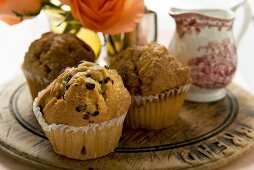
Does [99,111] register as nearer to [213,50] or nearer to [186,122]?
[186,122]

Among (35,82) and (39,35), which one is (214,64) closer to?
(35,82)

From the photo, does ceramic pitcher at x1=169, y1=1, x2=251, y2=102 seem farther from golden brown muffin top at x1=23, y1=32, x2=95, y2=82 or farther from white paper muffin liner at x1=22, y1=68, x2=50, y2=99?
white paper muffin liner at x1=22, y1=68, x2=50, y2=99

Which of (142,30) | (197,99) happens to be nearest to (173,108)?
(197,99)

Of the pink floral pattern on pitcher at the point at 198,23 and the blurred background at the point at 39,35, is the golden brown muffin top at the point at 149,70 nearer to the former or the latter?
the pink floral pattern on pitcher at the point at 198,23

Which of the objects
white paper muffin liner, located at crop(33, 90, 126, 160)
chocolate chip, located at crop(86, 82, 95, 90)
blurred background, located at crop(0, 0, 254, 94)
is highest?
chocolate chip, located at crop(86, 82, 95, 90)

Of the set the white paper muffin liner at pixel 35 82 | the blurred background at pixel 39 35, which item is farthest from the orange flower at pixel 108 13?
the blurred background at pixel 39 35

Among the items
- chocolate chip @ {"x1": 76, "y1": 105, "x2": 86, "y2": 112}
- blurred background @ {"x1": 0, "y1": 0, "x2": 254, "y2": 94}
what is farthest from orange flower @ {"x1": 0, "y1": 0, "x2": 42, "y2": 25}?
blurred background @ {"x1": 0, "y1": 0, "x2": 254, "y2": 94}
